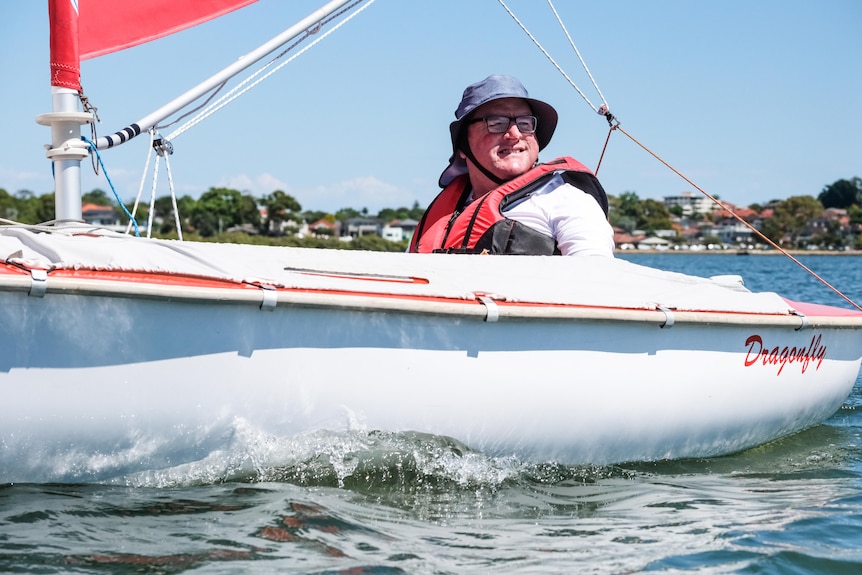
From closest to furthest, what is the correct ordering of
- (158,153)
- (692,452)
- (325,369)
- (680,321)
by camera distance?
(325,369) → (680,321) → (692,452) → (158,153)

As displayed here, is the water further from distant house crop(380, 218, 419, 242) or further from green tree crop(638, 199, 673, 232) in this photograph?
green tree crop(638, 199, 673, 232)

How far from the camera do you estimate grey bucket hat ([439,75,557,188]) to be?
466 centimetres

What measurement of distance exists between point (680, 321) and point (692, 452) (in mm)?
696

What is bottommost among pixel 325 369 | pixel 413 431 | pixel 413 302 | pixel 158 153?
pixel 413 431

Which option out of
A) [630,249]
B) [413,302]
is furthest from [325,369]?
[630,249]

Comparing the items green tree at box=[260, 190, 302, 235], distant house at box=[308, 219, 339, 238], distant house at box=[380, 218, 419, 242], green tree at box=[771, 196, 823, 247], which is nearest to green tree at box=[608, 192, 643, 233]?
green tree at box=[771, 196, 823, 247]

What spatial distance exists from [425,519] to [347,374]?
533 millimetres

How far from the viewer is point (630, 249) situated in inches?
3804

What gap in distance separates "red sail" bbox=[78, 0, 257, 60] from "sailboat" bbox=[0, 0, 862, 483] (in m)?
0.47

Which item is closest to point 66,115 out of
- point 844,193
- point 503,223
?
point 503,223

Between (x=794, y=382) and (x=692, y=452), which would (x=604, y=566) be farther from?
(x=794, y=382)

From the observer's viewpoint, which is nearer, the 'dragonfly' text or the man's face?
the 'dragonfly' text

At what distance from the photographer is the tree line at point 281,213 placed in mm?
77950

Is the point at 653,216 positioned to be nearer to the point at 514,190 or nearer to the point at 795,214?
the point at 795,214
